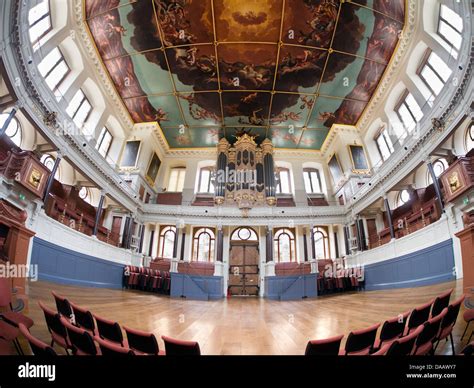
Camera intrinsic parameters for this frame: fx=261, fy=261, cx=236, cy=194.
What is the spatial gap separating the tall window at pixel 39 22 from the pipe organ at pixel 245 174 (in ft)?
30.0

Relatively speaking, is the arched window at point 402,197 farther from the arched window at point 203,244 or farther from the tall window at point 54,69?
the tall window at point 54,69

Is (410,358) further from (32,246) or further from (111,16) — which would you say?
(111,16)

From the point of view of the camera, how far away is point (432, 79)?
9891 mm

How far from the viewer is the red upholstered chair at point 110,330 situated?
1860 millimetres

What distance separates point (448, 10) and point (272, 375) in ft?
37.9

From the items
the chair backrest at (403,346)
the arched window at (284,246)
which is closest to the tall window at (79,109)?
the arched window at (284,246)

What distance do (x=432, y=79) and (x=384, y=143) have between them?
4080 mm

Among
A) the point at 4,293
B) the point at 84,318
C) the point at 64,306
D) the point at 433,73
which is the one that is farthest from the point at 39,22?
the point at 433,73

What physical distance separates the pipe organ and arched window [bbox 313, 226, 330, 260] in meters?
3.70

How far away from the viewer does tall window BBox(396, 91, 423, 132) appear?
11.0 metres

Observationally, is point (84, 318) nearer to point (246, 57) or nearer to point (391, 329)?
point (391, 329)

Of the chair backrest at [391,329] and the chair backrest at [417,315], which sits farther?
the chair backrest at [417,315]

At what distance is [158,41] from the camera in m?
10.6

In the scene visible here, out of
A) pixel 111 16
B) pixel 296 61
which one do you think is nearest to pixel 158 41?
pixel 111 16
